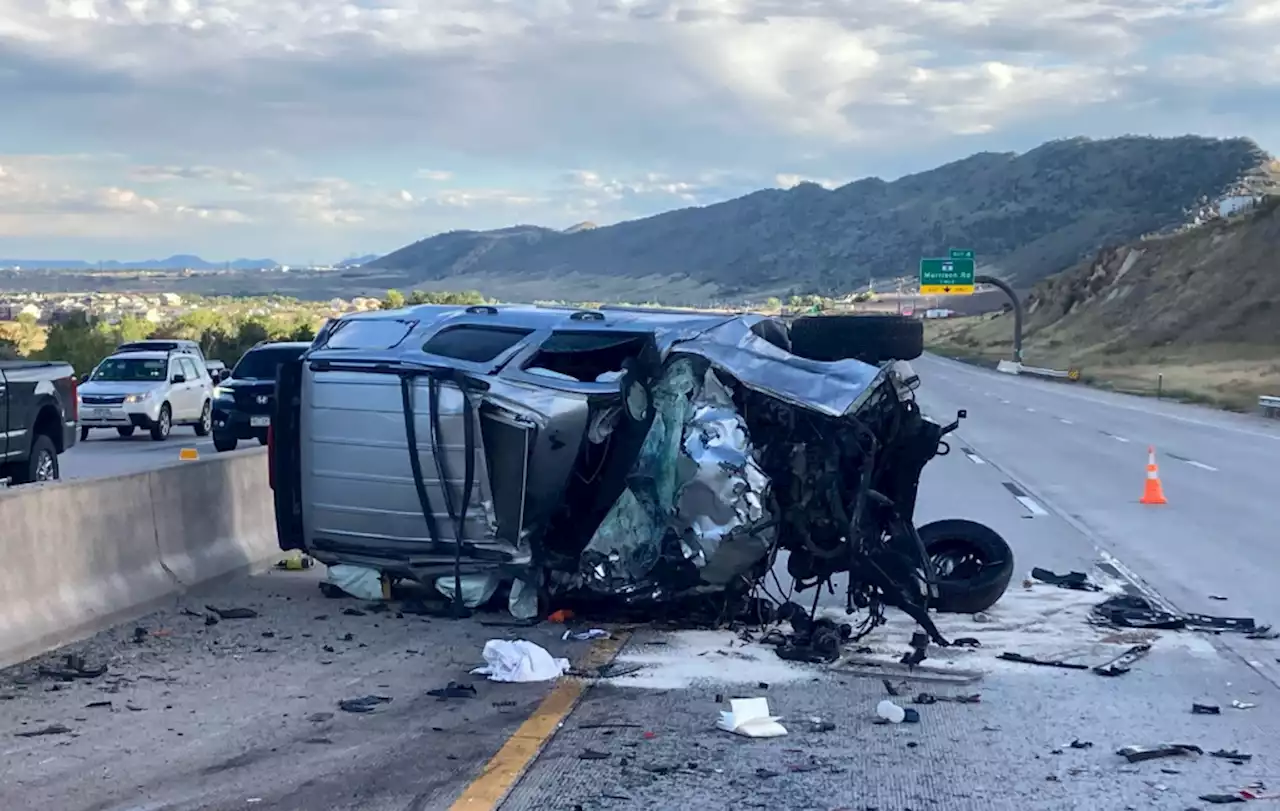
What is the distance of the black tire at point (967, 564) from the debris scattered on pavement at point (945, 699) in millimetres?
1969

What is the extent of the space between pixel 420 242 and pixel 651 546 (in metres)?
191

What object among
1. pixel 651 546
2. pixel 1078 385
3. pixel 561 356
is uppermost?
pixel 561 356

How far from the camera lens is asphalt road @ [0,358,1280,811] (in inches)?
231

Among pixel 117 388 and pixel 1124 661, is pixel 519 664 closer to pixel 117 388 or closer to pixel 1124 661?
pixel 1124 661

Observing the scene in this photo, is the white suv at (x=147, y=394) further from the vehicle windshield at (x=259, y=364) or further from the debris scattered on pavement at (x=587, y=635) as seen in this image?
the debris scattered on pavement at (x=587, y=635)

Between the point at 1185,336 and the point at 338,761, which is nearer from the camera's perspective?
the point at 338,761

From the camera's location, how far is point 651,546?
872 cm

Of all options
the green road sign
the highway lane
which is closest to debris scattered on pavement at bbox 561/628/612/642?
the highway lane

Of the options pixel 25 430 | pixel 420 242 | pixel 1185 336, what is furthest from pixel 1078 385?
pixel 420 242

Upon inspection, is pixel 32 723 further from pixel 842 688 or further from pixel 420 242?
pixel 420 242

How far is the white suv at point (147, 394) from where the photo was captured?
93.6 feet

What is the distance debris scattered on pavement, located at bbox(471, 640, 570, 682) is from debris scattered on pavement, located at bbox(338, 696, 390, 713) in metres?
0.67

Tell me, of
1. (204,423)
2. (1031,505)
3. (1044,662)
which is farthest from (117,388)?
(1044,662)

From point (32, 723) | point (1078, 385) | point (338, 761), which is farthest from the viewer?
point (1078, 385)
